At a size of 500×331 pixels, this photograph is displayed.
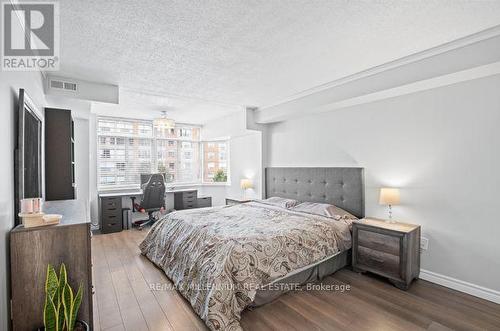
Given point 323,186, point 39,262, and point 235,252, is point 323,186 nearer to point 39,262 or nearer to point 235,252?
point 235,252

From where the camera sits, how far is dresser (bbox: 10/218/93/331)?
140cm

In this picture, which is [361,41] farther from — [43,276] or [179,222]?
[43,276]

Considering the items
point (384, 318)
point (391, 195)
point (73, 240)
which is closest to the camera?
point (73, 240)

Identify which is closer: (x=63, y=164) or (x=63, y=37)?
(x=63, y=37)

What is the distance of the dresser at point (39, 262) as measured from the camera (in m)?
1.40

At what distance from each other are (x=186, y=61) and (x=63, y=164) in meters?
1.97

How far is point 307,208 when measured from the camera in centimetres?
347

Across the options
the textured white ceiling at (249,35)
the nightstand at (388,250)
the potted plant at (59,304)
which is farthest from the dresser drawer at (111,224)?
the nightstand at (388,250)

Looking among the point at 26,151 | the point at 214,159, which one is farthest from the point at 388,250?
the point at 214,159

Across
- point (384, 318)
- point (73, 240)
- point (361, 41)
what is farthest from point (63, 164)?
point (384, 318)

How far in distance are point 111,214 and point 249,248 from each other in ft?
11.9

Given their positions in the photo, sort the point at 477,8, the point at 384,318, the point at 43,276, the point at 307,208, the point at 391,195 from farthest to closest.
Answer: the point at 307,208 < the point at 391,195 < the point at 384,318 < the point at 477,8 < the point at 43,276

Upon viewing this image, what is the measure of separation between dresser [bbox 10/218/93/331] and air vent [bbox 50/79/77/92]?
2.20 m

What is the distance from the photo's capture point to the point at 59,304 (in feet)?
4.52
